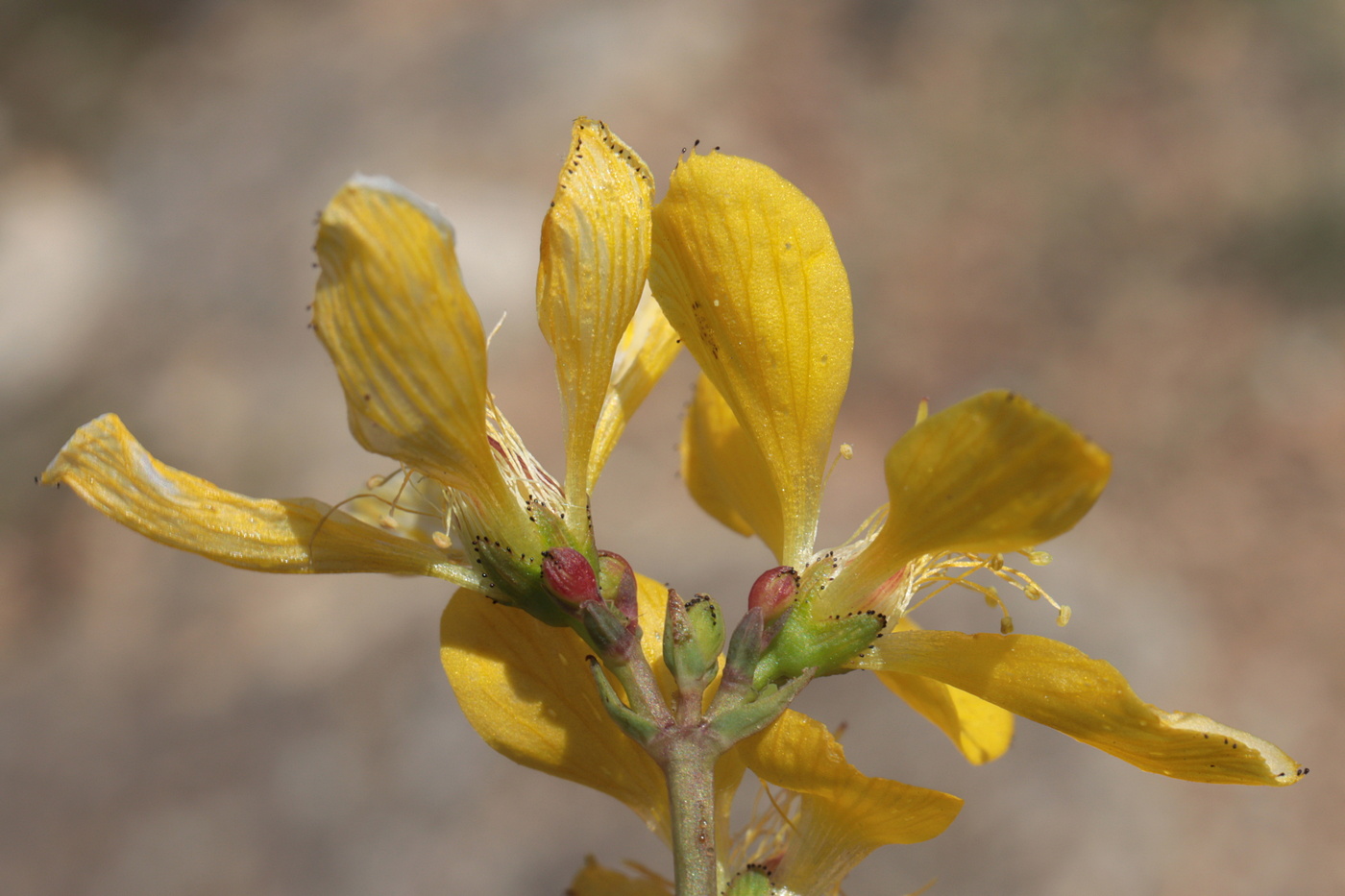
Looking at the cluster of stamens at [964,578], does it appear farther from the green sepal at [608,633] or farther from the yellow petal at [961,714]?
the green sepal at [608,633]

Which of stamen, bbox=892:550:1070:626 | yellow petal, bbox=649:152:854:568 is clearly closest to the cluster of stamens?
stamen, bbox=892:550:1070:626

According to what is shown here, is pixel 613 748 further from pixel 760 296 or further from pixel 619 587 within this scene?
pixel 760 296

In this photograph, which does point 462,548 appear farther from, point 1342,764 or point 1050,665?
point 1342,764

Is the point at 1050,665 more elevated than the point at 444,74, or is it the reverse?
the point at 444,74

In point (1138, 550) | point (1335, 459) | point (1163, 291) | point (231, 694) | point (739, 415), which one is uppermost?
point (1163, 291)

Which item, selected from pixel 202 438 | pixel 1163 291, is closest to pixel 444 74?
pixel 202 438

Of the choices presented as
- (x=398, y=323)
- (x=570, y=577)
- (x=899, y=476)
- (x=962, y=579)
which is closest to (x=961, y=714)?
(x=962, y=579)
